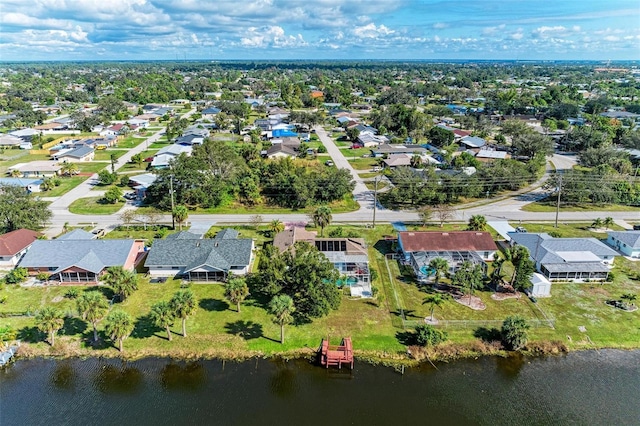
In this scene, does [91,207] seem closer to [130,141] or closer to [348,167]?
[348,167]

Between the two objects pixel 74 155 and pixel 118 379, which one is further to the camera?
pixel 74 155

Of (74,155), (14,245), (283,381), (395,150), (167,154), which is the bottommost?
(283,381)

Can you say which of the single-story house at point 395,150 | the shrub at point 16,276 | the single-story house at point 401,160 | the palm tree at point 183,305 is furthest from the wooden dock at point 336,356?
the single-story house at point 395,150

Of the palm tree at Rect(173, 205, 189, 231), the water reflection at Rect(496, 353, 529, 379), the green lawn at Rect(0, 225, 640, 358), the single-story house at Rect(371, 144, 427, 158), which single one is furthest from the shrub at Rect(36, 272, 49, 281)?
the single-story house at Rect(371, 144, 427, 158)

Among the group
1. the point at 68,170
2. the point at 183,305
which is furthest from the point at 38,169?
the point at 183,305

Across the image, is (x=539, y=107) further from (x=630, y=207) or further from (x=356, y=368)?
(x=356, y=368)

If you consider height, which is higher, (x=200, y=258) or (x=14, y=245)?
(x=14, y=245)
